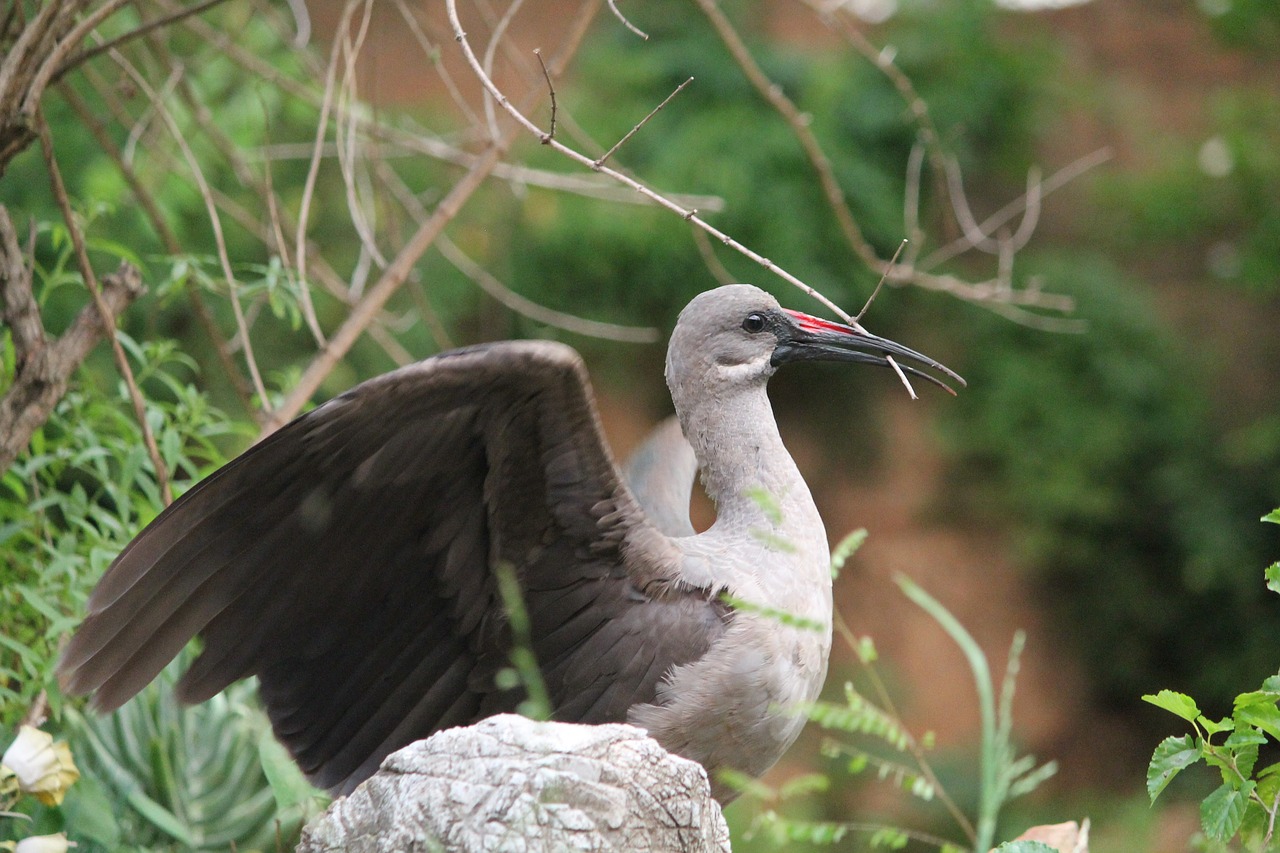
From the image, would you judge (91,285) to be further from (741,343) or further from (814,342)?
(814,342)

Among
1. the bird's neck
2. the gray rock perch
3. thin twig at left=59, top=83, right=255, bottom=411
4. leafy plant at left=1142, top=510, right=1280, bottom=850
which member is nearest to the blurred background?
thin twig at left=59, top=83, right=255, bottom=411

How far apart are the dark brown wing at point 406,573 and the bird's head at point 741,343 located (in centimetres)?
41

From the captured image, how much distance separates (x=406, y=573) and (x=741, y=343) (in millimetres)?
834

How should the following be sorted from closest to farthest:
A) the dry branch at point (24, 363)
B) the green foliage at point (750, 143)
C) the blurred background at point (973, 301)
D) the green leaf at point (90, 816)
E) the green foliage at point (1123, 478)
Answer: the green leaf at point (90, 816) → the dry branch at point (24, 363) → the blurred background at point (973, 301) → the green foliage at point (750, 143) → the green foliage at point (1123, 478)

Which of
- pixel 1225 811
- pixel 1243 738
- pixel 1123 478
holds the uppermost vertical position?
pixel 1243 738

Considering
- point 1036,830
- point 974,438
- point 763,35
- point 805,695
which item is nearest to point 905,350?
point 805,695

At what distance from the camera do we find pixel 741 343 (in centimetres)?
283

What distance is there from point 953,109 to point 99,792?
6047 millimetres

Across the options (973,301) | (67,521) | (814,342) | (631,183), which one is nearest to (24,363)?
(67,521)

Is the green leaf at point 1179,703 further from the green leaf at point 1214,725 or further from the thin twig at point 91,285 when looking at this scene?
the thin twig at point 91,285

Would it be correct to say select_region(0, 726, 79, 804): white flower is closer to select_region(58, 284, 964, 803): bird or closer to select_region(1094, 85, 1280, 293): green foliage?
select_region(58, 284, 964, 803): bird

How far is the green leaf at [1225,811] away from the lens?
1762 mm

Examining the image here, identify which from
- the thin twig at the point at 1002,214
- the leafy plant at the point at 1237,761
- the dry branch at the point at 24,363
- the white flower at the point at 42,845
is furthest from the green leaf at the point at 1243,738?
the dry branch at the point at 24,363

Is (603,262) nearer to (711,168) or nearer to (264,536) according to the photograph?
(711,168)
